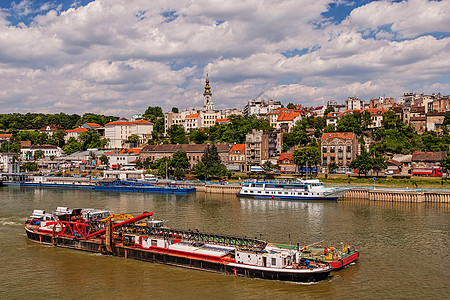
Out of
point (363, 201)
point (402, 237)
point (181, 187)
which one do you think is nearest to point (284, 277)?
point (402, 237)

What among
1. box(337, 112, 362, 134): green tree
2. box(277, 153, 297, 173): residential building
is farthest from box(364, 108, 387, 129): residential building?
box(277, 153, 297, 173): residential building

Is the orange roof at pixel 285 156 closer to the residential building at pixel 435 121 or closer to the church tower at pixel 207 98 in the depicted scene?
the residential building at pixel 435 121

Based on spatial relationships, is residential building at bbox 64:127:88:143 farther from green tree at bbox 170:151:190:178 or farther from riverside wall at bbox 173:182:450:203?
riverside wall at bbox 173:182:450:203

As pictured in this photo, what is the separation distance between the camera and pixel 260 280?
3106cm

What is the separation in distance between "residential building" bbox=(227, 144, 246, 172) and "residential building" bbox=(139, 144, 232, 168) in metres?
1.52

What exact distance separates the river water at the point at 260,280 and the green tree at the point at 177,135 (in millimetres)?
75324

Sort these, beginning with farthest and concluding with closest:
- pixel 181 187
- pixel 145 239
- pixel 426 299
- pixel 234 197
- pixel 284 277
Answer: pixel 181 187
pixel 234 197
pixel 145 239
pixel 284 277
pixel 426 299

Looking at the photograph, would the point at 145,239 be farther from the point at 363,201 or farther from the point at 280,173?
the point at 280,173

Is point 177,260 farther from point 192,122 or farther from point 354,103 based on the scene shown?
point 354,103

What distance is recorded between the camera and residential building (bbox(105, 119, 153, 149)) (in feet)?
514

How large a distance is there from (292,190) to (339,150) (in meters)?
34.5

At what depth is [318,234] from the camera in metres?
44.3

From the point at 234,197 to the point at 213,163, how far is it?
62.1 ft

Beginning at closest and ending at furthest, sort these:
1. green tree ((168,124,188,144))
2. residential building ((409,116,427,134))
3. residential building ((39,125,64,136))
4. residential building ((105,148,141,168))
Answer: residential building ((409,116,427,134)) → residential building ((105,148,141,168)) → green tree ((168,124,188,144)) → residential building ((39,125,64,136))
